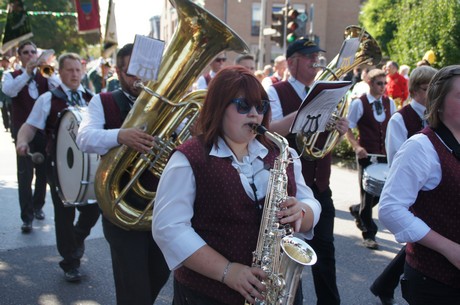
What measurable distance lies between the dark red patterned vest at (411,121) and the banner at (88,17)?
3585 millimetres

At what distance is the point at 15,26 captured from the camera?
6.33m

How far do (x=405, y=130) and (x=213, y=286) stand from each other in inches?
90.5

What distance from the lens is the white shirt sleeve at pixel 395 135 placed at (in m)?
3.79

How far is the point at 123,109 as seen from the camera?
3.25 metres

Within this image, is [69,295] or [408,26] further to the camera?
[408,26]

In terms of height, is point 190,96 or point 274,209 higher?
point 190,96

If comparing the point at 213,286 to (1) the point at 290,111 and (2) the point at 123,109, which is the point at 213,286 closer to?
→ (2) the point at 123,109

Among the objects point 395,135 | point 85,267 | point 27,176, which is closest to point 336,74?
point 395,135

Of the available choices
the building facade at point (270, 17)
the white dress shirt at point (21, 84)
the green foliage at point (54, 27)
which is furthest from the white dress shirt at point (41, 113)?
the building facade at point (270, 17)

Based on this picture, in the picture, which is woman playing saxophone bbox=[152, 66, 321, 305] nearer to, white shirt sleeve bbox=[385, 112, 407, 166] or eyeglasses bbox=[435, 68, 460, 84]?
eyeglasses bbox=[435, 68, 460, 84]

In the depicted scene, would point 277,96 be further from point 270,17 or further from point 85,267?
point 270,17

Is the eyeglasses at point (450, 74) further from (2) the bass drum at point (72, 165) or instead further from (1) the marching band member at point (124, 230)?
(2) the bass drum at point (72, 165)

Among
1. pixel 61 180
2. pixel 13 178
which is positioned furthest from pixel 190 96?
pixel 13 178

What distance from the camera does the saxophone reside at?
1.95 metres
